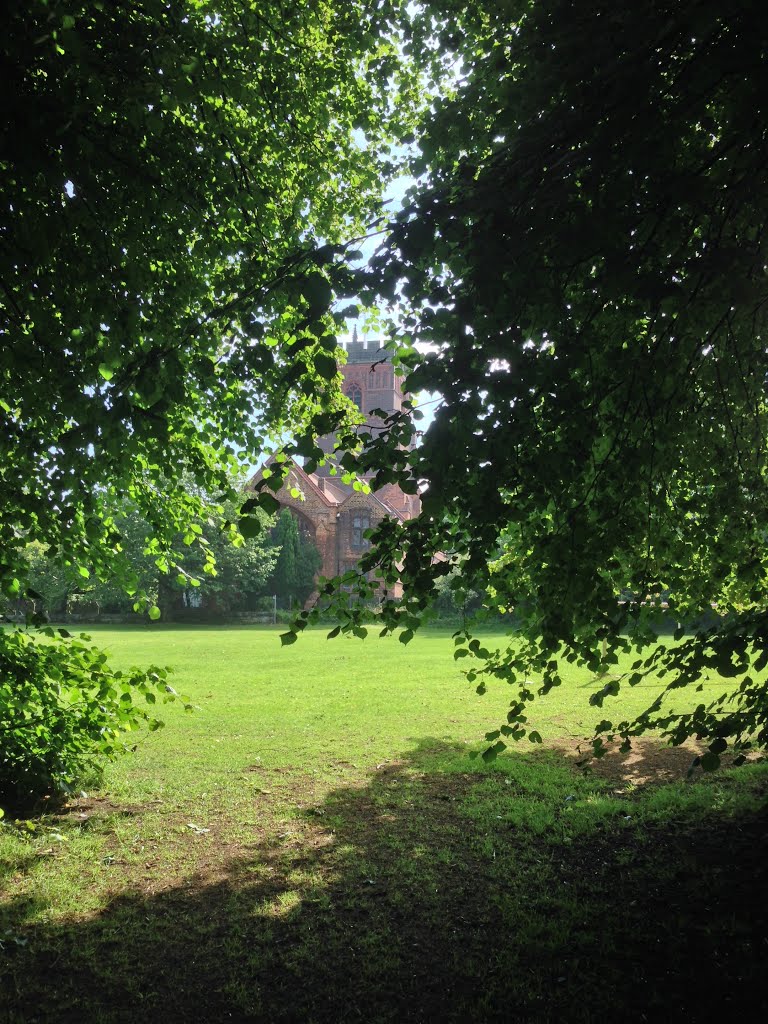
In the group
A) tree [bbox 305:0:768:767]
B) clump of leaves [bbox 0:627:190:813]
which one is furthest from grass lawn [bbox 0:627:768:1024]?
tree [bbox 305:0:768:767]

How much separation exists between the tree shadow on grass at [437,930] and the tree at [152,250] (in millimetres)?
1689

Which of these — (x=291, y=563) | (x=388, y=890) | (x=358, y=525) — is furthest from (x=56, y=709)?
(x=358, y=525)

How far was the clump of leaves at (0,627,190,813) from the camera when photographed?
502cm

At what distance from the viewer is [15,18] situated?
299 centimetres

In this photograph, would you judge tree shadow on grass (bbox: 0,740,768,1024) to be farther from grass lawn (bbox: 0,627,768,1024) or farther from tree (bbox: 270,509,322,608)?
tree (bbox: 270,509,322,608)

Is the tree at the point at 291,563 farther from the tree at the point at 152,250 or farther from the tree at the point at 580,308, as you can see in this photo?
the tree at the point at 580,308

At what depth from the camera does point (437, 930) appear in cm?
407

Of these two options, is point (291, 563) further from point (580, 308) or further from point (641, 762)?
point (580, 308)

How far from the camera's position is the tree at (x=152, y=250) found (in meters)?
Answer: 2.99

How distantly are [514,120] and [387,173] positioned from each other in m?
3.96

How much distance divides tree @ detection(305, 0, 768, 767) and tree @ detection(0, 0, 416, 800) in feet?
2.02

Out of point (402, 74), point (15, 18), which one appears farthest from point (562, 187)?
point (402, 74)

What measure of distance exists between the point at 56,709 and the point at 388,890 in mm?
3139

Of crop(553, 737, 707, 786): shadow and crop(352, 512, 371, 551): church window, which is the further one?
crop(352, 512, 371, 551): church window
